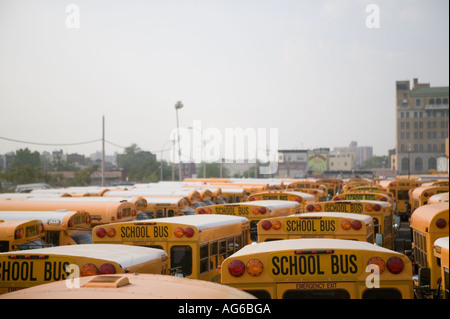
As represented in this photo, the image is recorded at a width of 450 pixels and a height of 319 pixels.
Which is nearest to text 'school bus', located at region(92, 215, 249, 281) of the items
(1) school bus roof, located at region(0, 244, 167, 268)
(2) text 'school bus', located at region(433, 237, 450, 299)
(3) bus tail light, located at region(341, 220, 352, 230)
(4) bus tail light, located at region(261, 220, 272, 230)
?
(4) bus tail light, located at region(261, 220, 272, 230)

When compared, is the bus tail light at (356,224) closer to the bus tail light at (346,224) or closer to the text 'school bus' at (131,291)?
the bus tail light at (346,224)

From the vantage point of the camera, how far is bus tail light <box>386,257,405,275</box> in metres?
4.39

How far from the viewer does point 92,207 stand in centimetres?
1224

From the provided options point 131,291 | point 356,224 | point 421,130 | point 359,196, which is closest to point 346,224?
point 356,224

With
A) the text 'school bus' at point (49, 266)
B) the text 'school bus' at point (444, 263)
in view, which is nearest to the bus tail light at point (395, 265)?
the text 'school bus' at point (444, 263)

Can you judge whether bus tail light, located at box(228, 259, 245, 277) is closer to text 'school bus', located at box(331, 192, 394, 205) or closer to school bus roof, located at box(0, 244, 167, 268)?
school bus roof, located at box(0, 244, 167, 268)

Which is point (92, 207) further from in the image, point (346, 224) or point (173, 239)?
point (346, 224)

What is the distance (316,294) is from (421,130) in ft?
383

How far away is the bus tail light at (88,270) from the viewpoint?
4.79 metres

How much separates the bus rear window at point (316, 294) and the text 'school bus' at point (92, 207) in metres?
8.00

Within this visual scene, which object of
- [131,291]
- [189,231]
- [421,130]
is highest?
[421,130]
